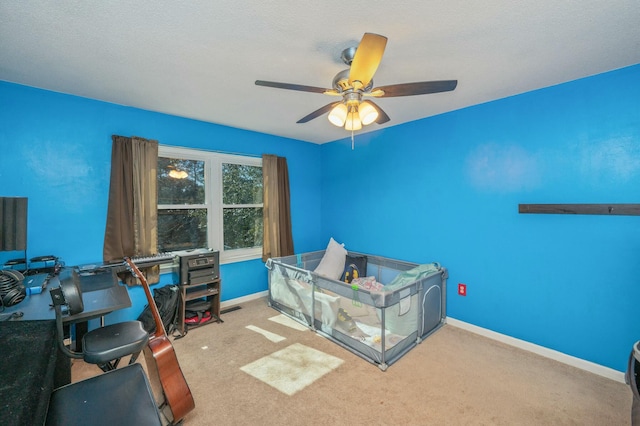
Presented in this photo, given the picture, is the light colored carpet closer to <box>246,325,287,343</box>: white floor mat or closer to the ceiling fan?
<box>246,325,287,343</box>: white floor mat

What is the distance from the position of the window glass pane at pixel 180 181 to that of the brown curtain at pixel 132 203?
0.54 feet

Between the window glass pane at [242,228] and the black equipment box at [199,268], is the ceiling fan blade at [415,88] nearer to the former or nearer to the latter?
the black equipment box at [199,268]

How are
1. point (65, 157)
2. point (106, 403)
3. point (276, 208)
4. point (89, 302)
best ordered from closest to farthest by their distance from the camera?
point (106, 403)
point (89, 302)
point (65, 157)
point (276, 208)

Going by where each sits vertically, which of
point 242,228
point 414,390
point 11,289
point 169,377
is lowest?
point 414,390

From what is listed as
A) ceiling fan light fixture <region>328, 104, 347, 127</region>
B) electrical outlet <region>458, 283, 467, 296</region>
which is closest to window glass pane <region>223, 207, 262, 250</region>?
ceiling fan light fixture <region>328, 104, 347, 127</region>

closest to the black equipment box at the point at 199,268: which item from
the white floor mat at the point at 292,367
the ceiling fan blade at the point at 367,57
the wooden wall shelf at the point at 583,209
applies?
the white floor mat at the point at 292,367

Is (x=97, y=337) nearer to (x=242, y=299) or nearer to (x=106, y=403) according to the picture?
(x=106, y=403)

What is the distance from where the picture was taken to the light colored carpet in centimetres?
168

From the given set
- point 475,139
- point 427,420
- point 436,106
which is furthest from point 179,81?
point 427,420

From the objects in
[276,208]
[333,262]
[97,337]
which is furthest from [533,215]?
[97,337]

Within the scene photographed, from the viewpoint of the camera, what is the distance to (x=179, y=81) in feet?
7.12

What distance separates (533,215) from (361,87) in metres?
2.02

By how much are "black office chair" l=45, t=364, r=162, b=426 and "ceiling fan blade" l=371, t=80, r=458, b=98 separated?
1.89 meters

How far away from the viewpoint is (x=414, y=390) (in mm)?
1913
